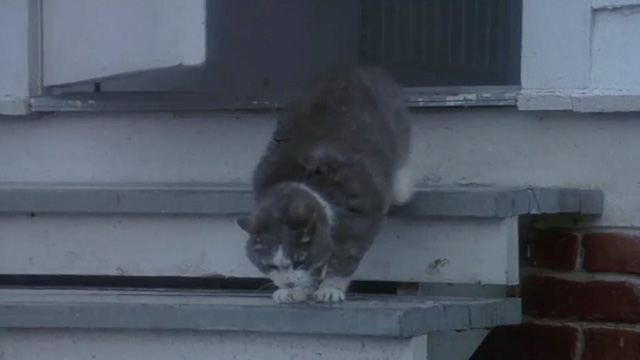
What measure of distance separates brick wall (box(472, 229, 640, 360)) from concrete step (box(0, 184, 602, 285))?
13cm

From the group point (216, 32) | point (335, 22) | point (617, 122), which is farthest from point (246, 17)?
point (617, 122)

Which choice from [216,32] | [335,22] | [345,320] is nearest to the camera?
[345,320]

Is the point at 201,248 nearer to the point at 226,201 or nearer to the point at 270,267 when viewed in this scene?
the point at 226,201

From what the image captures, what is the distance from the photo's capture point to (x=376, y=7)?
5.57 m

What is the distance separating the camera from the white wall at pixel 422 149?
324cm

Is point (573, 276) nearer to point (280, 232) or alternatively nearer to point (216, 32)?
point (280, 232)

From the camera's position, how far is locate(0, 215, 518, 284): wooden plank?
2.94 metres

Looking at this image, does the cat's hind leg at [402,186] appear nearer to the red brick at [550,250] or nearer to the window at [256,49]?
the window at [256,49]

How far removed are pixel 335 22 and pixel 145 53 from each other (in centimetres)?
210

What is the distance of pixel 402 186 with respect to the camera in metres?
3.12

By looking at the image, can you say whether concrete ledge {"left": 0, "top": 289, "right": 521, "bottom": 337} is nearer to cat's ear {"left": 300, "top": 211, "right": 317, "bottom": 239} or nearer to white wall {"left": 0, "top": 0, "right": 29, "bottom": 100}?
cat's ear {"left": 300, "top": 211, "right": 317, "bottom": 239}

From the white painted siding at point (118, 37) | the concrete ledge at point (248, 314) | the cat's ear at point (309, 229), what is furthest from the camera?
the white painted siding at point (118, 37)

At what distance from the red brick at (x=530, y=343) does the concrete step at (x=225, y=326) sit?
562 millimetres

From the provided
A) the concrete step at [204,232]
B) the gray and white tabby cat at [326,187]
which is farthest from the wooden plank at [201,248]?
the gray and white tabby cat at [326,187]
